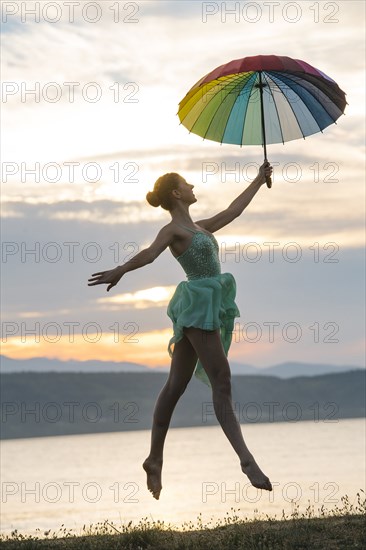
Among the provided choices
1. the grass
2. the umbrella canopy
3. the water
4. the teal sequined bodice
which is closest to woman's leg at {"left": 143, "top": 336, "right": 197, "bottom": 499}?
the teal sequined bodice

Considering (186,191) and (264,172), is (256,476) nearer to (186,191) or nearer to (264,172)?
(186,191)

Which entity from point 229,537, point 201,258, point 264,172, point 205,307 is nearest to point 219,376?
point 205,307

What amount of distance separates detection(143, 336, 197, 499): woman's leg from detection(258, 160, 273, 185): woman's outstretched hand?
188 cm

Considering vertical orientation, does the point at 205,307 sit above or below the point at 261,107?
below

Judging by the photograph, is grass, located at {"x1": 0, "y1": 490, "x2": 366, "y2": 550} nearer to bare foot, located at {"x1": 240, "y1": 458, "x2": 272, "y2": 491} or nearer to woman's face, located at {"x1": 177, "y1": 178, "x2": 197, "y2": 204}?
bare foot, located at {"x1": 240, "y1": 458, "x2": 272, "y2": 491}

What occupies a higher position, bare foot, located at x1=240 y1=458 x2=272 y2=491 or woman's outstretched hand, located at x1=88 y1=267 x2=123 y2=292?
woman's outstretched hand, located at x1=88 y1=267 x2=123 y2=292

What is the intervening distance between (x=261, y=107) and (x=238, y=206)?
108 cm

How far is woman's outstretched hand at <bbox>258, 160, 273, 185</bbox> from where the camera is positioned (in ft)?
37.6

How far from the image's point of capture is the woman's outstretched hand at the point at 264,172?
451 inches

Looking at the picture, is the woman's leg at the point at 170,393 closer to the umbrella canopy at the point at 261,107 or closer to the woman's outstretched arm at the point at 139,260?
the woman's outstretched arm at the point at 139,260

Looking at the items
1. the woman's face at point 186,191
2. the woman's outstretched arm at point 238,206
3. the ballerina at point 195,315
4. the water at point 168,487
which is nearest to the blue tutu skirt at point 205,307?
the ballerina at point 195,315

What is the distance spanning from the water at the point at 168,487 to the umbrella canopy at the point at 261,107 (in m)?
17.0

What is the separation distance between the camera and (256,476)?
1044cm

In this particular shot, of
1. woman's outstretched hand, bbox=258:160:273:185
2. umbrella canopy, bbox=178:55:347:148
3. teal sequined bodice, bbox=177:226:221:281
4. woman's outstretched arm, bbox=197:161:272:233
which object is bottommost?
teal sequined bodice, bbox=177:226:221:281
